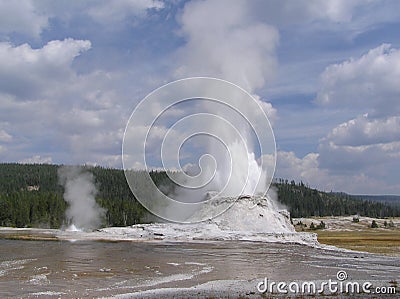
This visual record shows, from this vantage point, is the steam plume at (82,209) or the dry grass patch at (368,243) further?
the steam plume at (82,209)

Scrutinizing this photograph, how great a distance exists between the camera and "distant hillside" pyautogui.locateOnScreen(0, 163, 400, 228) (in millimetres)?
79812

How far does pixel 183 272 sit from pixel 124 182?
118 meters

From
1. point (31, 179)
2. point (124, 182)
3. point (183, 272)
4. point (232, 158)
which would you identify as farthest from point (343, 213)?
point (183, 272)

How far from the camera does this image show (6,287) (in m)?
20.2

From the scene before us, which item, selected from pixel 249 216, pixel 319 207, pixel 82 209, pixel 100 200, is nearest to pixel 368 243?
pixel 249 216

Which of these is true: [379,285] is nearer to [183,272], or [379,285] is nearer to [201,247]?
[183,272]

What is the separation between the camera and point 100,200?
88.9 metres

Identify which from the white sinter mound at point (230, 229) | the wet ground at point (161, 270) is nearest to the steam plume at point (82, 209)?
the white sinter mound at point (230, 229)

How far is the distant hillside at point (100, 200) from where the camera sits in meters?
79.8

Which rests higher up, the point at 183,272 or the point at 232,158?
the point at 232,158

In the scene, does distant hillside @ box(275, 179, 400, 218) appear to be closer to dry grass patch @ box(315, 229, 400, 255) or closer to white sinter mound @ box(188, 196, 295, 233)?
dry grass patch @ box(315, 229, 400, 255)

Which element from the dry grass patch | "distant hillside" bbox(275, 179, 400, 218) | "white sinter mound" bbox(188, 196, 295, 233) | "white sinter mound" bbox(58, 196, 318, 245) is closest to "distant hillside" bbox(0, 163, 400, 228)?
"distant hillside" bbox(275, 179, 400, 218)

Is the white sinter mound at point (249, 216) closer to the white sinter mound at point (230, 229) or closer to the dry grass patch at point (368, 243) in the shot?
the white sinter mound at point (230, 229)

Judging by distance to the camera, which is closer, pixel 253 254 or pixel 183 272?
pixel 183 272
